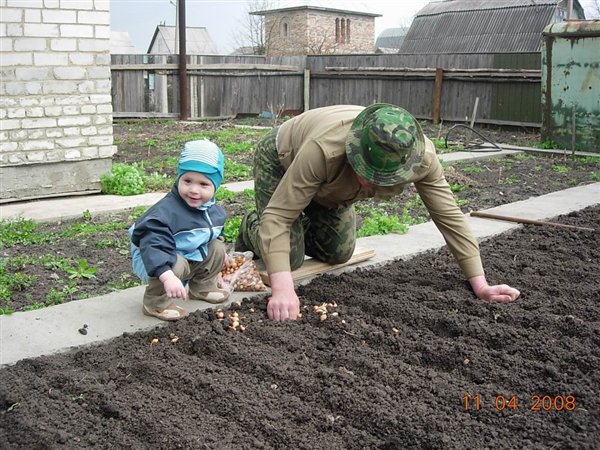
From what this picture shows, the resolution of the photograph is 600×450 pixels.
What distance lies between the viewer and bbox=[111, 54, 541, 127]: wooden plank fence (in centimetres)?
1692

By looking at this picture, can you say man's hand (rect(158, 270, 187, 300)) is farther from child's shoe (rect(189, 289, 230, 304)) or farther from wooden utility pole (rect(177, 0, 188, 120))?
wooden utility pole (rect(177, 0, 188, 120))

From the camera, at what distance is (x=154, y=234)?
11.0ft

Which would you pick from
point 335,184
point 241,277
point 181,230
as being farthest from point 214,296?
point 335,184

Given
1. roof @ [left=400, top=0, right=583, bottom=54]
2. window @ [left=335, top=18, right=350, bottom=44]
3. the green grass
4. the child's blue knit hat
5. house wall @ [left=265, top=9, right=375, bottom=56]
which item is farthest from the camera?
window @ [left=335, top=18, right=350, bottom=44]

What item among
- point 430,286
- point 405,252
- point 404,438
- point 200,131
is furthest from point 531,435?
point 200,131

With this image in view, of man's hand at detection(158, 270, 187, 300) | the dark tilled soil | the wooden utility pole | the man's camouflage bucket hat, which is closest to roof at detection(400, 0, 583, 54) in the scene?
the wooden utility pole

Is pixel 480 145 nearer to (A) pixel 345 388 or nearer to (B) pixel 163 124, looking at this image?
(B) pixel 163 124

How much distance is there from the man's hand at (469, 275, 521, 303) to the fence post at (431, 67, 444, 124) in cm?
1450

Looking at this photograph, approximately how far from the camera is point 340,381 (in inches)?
113

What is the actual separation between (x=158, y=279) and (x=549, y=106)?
34.4 feet

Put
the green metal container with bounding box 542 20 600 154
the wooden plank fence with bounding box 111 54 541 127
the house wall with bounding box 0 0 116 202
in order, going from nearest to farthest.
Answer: the house wall with bounding box 0 0 116 202, the green metal container with bounding box 542 20 600 154, the wooden plank fence with bounding box 111 54 541 127

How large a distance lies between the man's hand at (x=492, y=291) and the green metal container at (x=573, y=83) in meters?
8.58

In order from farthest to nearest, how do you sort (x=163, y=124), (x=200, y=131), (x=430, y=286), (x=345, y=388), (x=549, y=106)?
1. (x=163, y=124)
2. (x=200, y=131)
3. (x=549, y=106)
4. (x=430, y=286)
5. (x=345, y=388)

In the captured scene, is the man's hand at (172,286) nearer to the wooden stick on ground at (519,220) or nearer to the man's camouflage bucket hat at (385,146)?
the man's camouflage bucket hat at (385,146)
